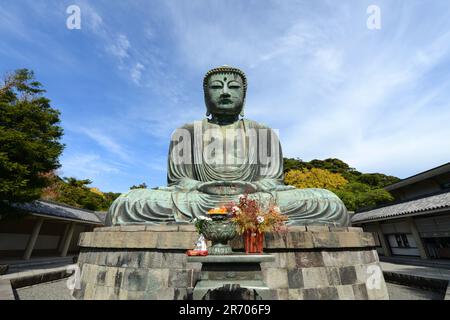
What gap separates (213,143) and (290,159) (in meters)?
29.7

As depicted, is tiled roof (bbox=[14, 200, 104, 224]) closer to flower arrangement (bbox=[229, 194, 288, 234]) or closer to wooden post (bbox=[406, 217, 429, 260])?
flower arrangement (bbox=[229, 194, 288, 234])

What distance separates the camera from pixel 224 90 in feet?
24.3

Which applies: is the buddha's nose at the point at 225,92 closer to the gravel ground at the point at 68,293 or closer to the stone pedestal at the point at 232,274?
the stone pedestal at the point at 232,274

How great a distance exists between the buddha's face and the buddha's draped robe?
0.51 m

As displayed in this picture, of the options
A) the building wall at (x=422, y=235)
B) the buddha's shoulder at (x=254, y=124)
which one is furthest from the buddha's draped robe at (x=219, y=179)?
the building wall at (x=422, y=235)

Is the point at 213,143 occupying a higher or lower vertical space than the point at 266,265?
higher

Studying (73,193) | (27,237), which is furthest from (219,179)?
(73,193)

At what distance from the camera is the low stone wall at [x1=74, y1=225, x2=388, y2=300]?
12.7 ft

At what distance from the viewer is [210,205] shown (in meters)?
5.20

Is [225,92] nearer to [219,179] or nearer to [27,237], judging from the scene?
[219,179]

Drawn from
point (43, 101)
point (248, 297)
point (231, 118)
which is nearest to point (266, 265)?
point (248, 297)

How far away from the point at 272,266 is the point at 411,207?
12.7 meters
